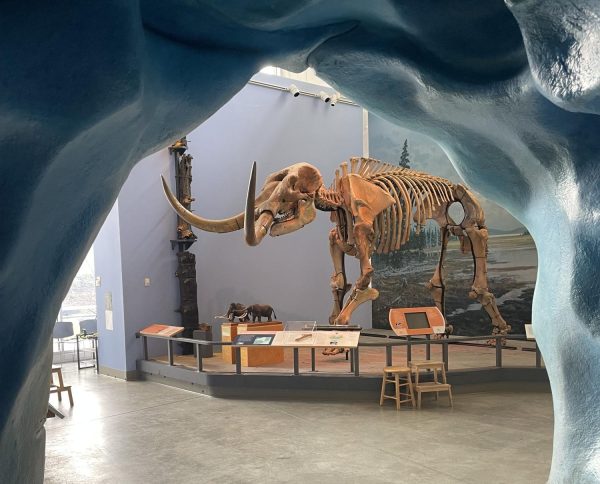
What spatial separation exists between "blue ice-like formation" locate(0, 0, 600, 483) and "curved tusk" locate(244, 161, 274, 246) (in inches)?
27.3

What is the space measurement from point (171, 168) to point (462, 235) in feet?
17.3

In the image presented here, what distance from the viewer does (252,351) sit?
26.3 ft

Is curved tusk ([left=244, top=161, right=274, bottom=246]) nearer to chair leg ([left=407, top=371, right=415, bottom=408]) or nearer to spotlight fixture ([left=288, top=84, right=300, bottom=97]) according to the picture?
chair leg ([left=407, top=371, right=415, bottom=408])

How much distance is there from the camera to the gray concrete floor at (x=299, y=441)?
4555 mm

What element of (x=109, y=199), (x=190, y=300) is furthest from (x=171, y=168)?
(x=109, y=199)

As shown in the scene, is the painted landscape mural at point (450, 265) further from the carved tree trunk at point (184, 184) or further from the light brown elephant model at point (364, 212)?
the carved tree trunk at point (184, 184)

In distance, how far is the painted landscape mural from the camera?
445 inches

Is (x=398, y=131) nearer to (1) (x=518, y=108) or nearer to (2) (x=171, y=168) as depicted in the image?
(2) (x=171, y=168)

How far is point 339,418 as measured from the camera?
239 inches

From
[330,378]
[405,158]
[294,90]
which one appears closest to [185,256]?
[330,378]

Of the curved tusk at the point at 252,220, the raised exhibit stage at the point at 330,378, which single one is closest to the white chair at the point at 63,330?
the raised exhibit stage at the point at 330,378

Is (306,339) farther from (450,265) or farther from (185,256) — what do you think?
(450,265)

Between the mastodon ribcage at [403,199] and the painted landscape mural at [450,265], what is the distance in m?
3.04

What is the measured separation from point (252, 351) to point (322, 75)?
20.0 feet
